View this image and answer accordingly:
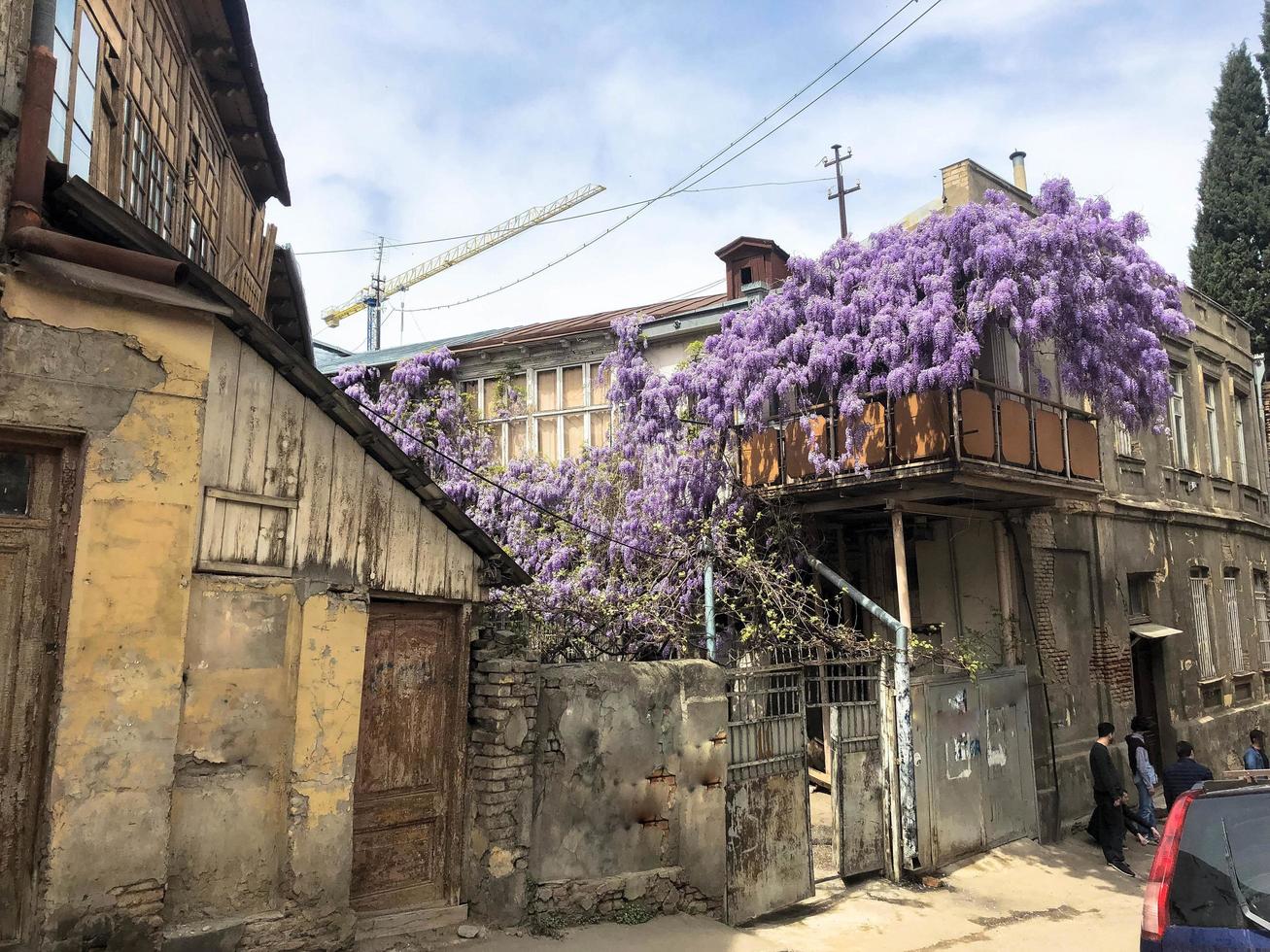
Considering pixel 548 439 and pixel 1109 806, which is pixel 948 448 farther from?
pixel 548 439

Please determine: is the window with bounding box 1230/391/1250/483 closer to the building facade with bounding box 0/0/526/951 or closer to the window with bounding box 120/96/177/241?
the building facade with bounding box 0/0/526/951

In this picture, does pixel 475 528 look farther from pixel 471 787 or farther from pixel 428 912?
pixel 428 912

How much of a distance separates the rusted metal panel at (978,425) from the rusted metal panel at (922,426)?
0.84 ft

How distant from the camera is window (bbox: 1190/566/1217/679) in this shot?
16844mm

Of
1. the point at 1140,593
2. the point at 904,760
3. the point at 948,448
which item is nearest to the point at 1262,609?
the point at 1140,593

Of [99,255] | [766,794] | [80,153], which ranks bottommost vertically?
[766,794]

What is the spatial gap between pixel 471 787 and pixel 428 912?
0.93 metres

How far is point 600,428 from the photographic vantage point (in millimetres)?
14812

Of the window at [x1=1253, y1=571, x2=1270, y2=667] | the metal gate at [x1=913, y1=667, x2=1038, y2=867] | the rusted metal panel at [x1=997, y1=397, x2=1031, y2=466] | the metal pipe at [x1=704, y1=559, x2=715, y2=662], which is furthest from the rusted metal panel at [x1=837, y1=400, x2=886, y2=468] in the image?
the window at [x1=1253, y1=571, x2=1270, y2=667]

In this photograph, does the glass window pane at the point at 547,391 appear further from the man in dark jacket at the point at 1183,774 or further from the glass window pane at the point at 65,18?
the man in dark jacket at the point at 1183,774

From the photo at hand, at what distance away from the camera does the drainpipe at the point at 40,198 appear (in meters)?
4.83

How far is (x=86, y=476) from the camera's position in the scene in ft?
16.5

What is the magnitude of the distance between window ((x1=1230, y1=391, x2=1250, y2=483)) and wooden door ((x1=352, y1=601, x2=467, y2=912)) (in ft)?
62.8

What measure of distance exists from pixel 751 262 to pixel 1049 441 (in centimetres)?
568
